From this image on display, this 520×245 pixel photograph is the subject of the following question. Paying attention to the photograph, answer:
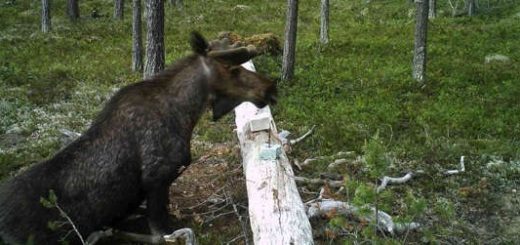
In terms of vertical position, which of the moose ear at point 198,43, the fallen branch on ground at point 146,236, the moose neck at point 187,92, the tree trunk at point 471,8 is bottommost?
the fallen branch on ground at point 146,236

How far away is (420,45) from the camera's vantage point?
63.3ft

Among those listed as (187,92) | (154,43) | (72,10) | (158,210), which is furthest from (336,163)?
(72,10)

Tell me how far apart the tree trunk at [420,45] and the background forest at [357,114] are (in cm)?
47

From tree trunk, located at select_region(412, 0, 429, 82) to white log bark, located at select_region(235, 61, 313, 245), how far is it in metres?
9.98

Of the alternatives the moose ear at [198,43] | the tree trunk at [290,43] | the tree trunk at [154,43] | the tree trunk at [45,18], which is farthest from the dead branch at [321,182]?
the tree trunk at [45,18]

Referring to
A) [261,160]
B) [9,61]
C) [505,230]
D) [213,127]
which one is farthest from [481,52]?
[9,61]

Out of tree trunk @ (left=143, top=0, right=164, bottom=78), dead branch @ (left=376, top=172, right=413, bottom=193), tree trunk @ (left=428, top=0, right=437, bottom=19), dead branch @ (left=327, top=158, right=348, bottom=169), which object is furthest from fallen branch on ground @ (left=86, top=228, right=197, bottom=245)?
tree trunk @ (left=428, top=0, right=437, bottom=19)

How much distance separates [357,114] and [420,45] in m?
5.07

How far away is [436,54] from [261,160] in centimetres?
1603

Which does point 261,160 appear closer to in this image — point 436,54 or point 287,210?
point 287,210

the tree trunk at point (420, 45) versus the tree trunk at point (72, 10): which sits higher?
the tree trunk at point (72, 10)

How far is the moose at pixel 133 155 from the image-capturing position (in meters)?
7.55

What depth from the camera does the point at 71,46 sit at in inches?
1017

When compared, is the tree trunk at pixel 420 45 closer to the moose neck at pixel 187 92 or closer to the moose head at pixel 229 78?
the moose head at pixel 229 78
